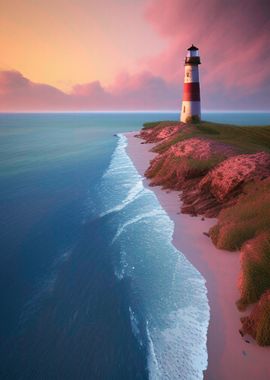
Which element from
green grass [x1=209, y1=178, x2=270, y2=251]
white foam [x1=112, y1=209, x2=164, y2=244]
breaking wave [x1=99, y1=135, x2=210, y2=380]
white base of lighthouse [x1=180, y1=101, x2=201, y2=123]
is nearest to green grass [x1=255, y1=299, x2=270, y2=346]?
breaking wave [x1=99, y1=135, x2=210, y2=380]

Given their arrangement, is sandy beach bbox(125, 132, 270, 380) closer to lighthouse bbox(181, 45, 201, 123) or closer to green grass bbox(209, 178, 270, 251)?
green grass bbox(209, 178, 270, 251)

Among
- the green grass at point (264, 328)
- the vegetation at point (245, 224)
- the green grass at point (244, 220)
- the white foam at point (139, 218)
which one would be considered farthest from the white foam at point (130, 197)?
the green grass at point (264, 328)

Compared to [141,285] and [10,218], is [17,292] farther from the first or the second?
[10,218]

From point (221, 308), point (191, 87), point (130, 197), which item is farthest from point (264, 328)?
point (191, 87)

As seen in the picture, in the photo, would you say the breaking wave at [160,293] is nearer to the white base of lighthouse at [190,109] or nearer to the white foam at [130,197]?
the white foam at [130,197]

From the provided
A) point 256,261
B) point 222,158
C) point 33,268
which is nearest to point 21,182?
point 33,268
